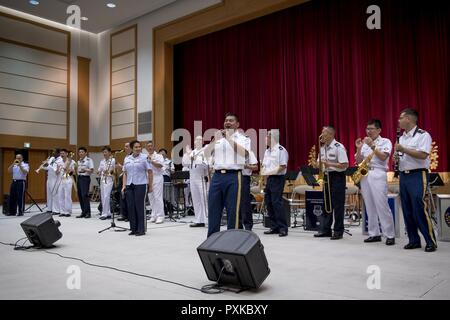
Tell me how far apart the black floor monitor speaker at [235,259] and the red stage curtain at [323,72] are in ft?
26.5

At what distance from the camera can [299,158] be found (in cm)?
1195

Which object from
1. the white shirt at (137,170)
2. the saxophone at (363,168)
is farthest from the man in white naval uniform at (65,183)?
the saxophone at (363,168)

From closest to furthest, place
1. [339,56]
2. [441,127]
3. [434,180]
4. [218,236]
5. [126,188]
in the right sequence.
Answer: [218,236], [126,188], [434,180], [441,127], [339,56]

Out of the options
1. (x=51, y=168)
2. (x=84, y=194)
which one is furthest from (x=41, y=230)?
(x=51, y=168)

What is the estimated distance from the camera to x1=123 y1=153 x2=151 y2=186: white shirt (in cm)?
655

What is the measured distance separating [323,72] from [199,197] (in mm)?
5944

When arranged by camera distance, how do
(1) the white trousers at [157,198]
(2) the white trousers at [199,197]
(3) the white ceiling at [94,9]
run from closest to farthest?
(2) the white trousers at [199,197]
(1) the white trousers at [157,198]
(3) the white ceiling at [94,9]

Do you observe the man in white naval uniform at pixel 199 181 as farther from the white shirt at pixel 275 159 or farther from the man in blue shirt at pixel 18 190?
the man in blue shirt at pixel 18 190

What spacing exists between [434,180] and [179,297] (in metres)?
5.98

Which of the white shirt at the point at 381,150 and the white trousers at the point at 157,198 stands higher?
the white shirt at the point at 381,150

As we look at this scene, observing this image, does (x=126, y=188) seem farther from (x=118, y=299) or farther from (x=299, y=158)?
(x=299, y=158)

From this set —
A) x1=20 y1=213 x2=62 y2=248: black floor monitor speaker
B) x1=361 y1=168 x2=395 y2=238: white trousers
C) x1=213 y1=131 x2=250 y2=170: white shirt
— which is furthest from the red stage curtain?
x1=20 y1=213 x2=62 y2=248: black floor monitor speaker

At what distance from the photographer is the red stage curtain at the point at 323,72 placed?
9.82m

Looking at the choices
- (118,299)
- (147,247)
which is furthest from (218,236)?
(147,247)
